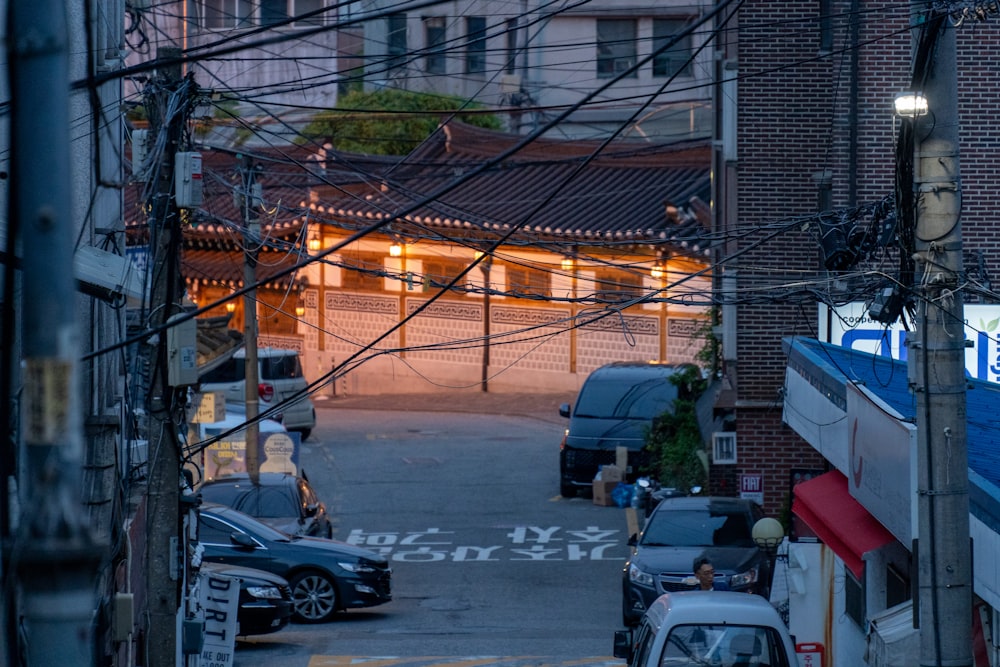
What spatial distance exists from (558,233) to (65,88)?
29630mm

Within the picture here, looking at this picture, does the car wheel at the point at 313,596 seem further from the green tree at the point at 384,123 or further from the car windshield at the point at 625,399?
the green tree at the point at 384,123

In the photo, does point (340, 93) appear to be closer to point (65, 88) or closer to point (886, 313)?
point (886, 313)

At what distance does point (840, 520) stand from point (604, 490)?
39.3ft

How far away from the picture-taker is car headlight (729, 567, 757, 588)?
15969 millimetres

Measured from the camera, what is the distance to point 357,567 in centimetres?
1673

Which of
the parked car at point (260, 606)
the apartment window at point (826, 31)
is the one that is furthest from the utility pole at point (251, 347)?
the apartment window at point (826, 31)

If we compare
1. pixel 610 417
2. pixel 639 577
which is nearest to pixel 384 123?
pixel 610 417

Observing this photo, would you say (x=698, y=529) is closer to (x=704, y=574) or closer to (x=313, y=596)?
(x=704, y=574)

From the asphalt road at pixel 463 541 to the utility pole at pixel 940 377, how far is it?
696cm

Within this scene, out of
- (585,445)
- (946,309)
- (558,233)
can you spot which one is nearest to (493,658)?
(946,309)

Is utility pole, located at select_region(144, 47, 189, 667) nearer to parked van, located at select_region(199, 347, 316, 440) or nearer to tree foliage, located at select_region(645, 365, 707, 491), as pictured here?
tree foliage, located at select_region(645, 365, 707, 491)

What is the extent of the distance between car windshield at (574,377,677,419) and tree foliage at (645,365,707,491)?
0.59 m

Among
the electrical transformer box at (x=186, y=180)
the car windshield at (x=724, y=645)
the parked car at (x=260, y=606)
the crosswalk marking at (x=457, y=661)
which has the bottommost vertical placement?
the crosswalk marking at (x=457, y=661)

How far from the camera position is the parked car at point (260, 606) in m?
15.1
